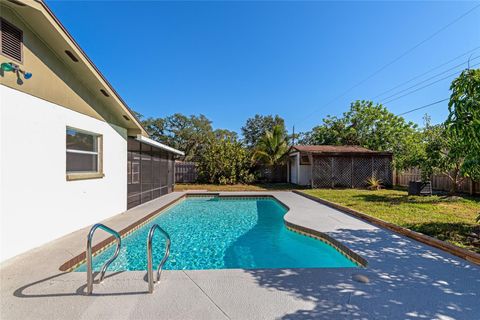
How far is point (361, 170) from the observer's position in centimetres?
1633

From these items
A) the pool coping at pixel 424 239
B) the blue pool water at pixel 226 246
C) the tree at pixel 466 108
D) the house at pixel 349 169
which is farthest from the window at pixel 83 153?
the house at pixel 349 169

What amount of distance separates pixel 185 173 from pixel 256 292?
18373mm

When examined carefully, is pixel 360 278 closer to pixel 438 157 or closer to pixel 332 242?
pixel 332 242

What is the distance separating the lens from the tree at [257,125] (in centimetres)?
3781

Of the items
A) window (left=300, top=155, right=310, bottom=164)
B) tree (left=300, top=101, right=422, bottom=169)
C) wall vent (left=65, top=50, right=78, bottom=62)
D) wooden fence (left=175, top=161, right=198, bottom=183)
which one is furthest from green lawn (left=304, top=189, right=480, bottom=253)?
wooden fence (left=175, top=161, right=198, bottom=183)

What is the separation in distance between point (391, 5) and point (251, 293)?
1201 cm

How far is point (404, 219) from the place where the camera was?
259 inches

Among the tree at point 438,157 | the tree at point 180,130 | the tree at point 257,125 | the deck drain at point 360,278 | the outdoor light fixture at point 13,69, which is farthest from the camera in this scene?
the tree at point 257,125

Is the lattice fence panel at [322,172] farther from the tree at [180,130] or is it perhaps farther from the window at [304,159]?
the tree at [180,130]

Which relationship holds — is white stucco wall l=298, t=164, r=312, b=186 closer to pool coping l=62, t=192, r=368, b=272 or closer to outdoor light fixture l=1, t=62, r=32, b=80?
pool coping l=62, t=192, r=368, b=272

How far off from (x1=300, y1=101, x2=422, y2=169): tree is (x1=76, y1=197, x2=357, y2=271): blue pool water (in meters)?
20.3

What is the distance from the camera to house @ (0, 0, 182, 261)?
3.94 m

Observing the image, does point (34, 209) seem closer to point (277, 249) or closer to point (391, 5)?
point (277, 249)

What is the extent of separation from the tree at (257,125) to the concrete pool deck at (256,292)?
113 ft
